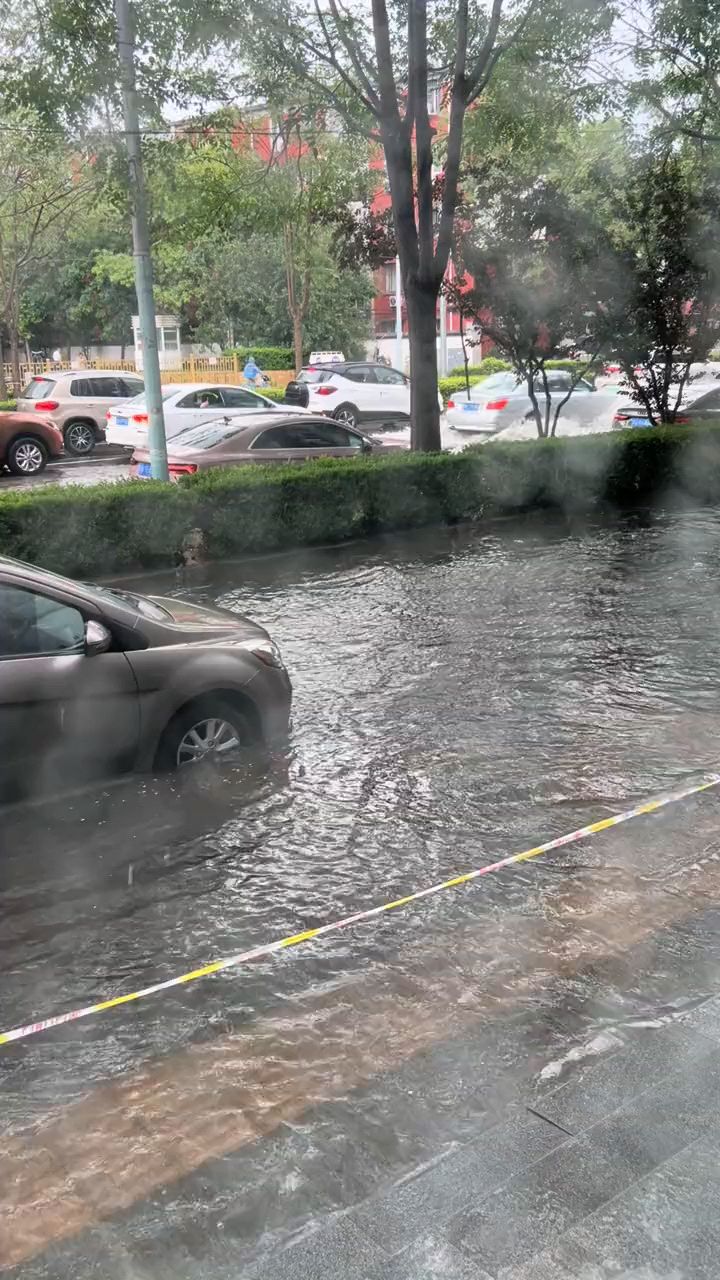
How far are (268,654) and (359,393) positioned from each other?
47.8ft

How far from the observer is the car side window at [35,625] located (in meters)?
3.66

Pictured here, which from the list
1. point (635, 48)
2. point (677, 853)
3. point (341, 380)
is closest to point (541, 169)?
point (635, 48)

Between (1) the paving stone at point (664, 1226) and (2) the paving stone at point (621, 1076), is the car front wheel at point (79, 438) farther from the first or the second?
(1) the paving stone at point (664, 1226)

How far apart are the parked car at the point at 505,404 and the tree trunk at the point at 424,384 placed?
18.8 ft

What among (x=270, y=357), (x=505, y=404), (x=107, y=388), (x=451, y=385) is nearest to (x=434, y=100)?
(x=505, y=404)

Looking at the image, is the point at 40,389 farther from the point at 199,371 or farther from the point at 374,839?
the point at 374,839

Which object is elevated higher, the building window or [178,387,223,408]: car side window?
the building window

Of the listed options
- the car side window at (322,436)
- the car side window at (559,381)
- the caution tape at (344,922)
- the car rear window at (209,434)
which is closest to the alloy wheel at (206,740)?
the caution tape at (344,922)

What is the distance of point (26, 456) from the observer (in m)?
13.8

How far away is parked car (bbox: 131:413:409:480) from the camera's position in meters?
10.4

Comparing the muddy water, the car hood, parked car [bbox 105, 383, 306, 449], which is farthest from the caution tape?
parked car [bbox 105, 383, 306, 449]

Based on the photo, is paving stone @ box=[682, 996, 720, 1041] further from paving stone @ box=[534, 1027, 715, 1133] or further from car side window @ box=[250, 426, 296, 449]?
car side window @ box=[250, 426, 296, 449]

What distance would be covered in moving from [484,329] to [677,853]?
341 inches

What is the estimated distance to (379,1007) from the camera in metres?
2.75
